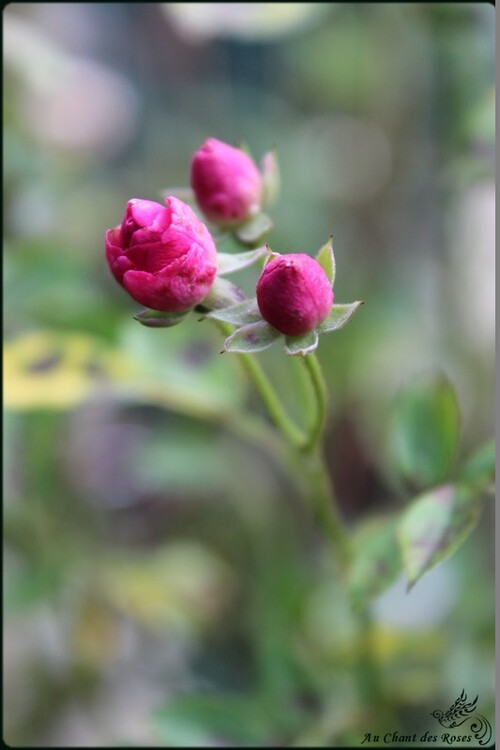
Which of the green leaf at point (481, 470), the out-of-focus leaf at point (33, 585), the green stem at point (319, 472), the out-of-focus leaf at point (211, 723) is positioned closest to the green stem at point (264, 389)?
the green stem at point (319, 472)

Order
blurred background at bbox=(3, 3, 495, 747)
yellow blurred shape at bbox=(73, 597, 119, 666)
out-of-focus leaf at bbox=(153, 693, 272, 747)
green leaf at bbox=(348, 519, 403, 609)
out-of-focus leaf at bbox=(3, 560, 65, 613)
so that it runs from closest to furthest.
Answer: green leaf at bbox=(348, 519, 403, 609)
out-of-focus leaf at bbox=(153, 693, 272, 747)
blurred background at bbox=(3, 3, 495, 747)
out-of-focus leaf at bbox=(3, 560, 65, 613)
yellow blurred shape at bbox=(73, 597, 119, 666)

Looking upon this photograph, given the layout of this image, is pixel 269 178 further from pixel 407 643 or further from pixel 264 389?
pixel 407 643

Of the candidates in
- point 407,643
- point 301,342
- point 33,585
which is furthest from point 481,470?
point 33,585

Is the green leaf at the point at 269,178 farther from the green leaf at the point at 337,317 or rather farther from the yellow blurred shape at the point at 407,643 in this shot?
the yellow blurred shape at the point at 407,643

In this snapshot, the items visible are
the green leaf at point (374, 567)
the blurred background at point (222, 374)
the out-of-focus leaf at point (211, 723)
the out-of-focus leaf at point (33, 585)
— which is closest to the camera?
the green leaf at point (374, 567)

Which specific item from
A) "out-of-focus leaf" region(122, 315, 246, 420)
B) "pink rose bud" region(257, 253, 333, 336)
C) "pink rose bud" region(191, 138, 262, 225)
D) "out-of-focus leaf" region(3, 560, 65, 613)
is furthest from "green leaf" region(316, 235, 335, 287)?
"out-of-focus leaf" region(3, 560, 65, 613)

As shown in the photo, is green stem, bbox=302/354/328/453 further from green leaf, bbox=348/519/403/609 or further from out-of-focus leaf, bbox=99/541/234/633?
out-of-focus leaf, bbox=99/541/234/633
